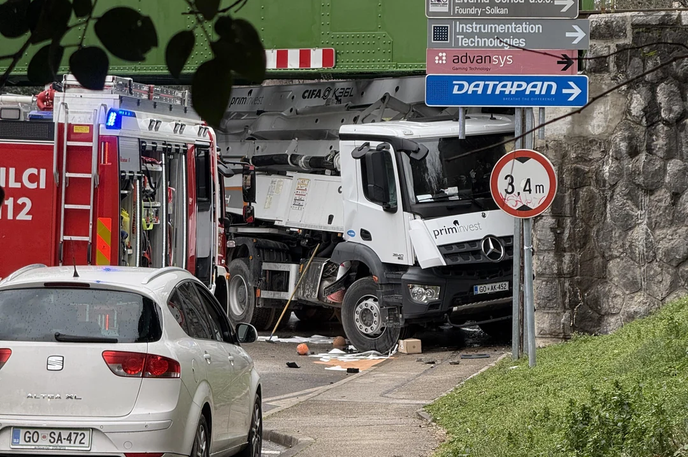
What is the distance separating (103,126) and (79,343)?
6260mm

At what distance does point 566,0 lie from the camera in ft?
38.7

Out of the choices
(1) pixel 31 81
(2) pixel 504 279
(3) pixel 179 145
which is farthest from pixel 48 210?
(1) pixel 31 81

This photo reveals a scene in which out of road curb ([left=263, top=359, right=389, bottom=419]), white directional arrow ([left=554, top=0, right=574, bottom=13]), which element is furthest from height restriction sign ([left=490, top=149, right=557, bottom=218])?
road curb ([left=263, top=359, right=389, bottom=419])

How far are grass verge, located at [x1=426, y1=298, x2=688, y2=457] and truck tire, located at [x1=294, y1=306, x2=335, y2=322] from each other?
7.89 metres

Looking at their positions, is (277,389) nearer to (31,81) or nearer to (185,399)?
(185,399)

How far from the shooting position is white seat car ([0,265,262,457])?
→ 6.68 m

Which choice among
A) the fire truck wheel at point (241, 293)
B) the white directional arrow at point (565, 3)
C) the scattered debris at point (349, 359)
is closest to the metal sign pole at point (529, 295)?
the white directional arrow at point (565, 3)

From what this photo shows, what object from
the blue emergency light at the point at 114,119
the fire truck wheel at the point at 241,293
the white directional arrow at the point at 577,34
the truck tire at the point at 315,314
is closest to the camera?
the white directional arrow at the point at 577,34

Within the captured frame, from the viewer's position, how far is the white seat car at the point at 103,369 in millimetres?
6684

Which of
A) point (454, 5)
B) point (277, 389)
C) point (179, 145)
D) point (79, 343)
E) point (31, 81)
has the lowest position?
point (277, 389)

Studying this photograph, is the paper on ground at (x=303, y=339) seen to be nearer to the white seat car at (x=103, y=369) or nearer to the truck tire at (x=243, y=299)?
the truck tire at (x=243, y=299)

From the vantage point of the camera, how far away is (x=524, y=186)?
11891 mm

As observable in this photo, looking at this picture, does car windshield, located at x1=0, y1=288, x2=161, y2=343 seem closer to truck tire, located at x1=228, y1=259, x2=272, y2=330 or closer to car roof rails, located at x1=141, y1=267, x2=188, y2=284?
car roof rails, located at x1=141, y1=267, x2=188, y2=284

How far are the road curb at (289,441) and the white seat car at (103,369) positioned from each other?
53.4 inches
